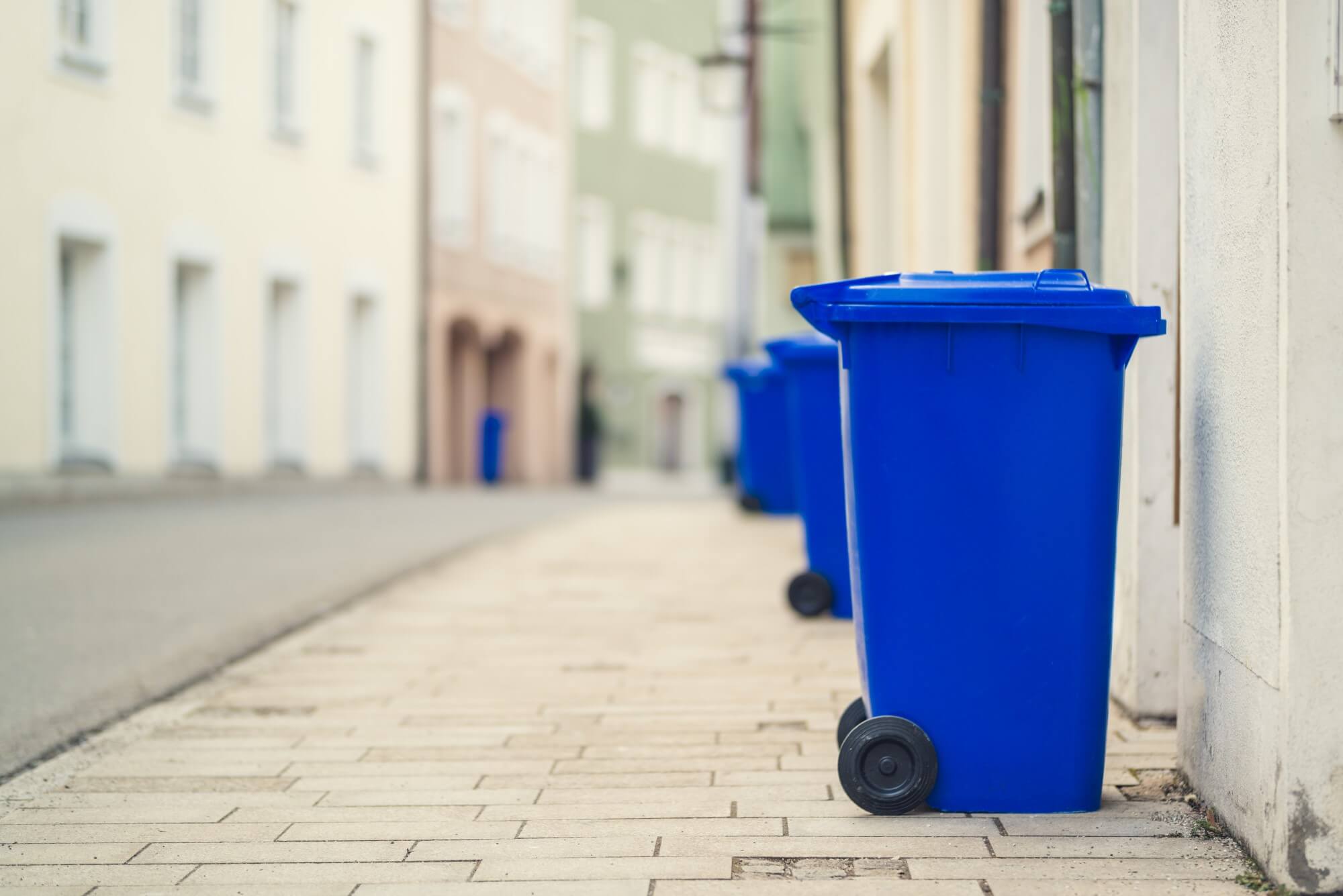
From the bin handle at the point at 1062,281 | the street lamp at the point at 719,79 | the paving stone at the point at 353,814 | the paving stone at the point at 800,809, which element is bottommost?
the paving stone at the point at 353,814

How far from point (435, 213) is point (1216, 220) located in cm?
2269

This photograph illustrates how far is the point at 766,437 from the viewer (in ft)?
37.0

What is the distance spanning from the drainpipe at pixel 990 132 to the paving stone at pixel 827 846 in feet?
14.8

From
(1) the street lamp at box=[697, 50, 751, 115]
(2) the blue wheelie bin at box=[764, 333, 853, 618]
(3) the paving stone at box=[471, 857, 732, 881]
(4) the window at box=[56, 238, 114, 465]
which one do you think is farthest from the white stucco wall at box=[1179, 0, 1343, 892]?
(1) the street lamp at box=[697, 50, 751, 115]

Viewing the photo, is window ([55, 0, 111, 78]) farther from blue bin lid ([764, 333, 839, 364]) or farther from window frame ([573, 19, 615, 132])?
window frame ([573, 19, 615, 132])

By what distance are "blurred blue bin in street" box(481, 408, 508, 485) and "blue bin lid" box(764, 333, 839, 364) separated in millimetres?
19870

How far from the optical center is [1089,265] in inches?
202

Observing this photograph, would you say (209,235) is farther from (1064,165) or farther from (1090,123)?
(1090,123)

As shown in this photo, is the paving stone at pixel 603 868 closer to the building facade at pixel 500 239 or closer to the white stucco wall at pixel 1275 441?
the white stucco wall at pixel 1275 441

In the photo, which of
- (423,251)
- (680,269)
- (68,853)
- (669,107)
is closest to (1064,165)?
(68,853)

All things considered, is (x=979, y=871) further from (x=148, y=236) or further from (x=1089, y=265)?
(x=148, y=236)

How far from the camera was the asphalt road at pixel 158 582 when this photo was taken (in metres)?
5.38

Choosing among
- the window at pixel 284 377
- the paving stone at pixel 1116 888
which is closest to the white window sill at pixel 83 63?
the window at pixel 284 377

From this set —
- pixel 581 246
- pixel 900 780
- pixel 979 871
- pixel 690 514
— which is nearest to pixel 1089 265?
pixel 900 780
